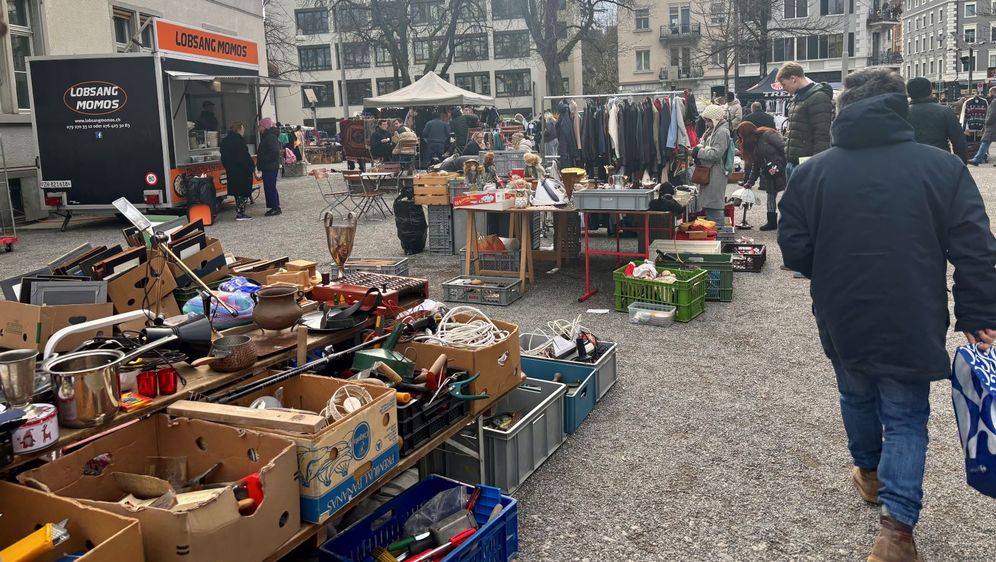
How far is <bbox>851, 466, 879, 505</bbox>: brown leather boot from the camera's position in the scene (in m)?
3.73

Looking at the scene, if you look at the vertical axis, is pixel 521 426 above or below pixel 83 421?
below

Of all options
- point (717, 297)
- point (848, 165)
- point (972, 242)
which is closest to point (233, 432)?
point (848, 165)

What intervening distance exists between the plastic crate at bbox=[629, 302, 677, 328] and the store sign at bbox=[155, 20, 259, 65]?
33.5 feet

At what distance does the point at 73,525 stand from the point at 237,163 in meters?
13.1

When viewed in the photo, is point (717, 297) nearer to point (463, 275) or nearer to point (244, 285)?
point (463, 275)

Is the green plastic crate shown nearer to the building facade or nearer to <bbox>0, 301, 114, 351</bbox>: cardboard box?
<bbox>0, 301, 114, 351</bbox>: cardboard box

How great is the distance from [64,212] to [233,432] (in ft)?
42.5

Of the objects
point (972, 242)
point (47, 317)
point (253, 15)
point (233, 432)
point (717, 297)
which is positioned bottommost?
point (717, 297)

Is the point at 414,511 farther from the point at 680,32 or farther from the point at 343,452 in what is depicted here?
the point at 680,32

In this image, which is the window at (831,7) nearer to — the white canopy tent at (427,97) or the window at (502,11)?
the window at (502,11)

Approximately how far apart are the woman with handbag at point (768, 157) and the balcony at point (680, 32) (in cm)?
5357

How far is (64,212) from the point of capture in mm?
13930

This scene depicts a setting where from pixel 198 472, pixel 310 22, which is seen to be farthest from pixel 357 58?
pixel 198 472

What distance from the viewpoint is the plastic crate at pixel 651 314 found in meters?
7.10
